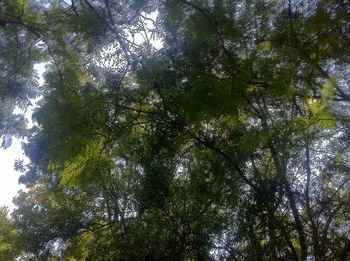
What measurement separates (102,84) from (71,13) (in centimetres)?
101

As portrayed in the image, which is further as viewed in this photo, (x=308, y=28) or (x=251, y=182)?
(x=251, y=182)

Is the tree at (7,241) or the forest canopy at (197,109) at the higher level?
the tree at (7,241)

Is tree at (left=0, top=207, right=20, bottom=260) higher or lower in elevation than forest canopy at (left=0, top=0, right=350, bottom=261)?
higher

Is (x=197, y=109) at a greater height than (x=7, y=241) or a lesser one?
lesser

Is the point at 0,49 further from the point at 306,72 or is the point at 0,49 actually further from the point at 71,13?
the point at 306,72

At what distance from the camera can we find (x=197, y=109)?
3826mm

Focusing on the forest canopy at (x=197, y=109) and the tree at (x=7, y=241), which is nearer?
the forest canopy at (x=197, y=109)

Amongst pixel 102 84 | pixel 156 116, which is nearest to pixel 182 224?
pixel 156 116

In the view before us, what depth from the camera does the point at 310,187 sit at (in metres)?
7.96

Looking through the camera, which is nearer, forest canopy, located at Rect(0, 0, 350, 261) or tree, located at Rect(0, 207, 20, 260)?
forest canopy, located at Rect(0, 0, 350, 261)

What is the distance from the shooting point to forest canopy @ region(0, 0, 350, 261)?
4.06 m

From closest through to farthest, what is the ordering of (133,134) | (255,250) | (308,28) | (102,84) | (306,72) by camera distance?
1. (308,28)
2. (306,72)
3. (102,84)
4. (133,134)
5. (255,250)

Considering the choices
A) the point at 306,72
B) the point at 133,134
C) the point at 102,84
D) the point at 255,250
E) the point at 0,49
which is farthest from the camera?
the point at 255,250

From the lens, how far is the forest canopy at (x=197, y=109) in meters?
4.06
